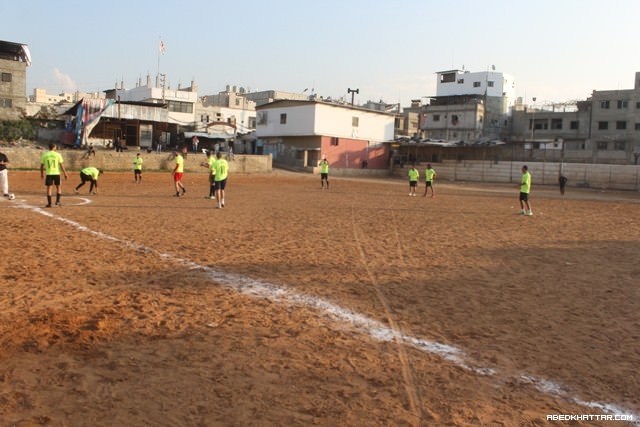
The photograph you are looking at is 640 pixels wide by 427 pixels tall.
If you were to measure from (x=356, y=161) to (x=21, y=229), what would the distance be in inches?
1759

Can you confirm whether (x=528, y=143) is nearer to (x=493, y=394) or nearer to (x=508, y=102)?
(x=508, y=102)

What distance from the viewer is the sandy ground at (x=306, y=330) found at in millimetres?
3766

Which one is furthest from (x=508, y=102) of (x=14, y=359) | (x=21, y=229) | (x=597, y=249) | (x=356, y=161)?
(x=14, y=359)

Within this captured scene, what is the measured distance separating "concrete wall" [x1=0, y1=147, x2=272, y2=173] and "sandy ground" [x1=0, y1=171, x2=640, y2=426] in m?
23.7

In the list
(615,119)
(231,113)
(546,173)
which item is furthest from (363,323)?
(231,113)

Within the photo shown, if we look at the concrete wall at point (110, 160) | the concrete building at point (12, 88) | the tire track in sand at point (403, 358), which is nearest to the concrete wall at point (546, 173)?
the concrete wall at point (110, 160)

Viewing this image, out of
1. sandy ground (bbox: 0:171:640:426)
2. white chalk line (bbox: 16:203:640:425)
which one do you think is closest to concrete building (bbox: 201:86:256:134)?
sandy ground (bbox: 0:171:640:426)

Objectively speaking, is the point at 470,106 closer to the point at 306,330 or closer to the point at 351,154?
the point at 351,154

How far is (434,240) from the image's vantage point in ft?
38.3

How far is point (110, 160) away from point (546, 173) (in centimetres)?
3350

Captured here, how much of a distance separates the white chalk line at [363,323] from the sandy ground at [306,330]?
0.02m

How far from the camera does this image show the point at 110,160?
116 feet

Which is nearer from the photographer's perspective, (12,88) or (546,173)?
(546,173)

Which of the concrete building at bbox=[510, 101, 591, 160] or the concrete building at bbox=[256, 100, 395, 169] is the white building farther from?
the concrete building at bbox=[256, 100, 395, 169]
